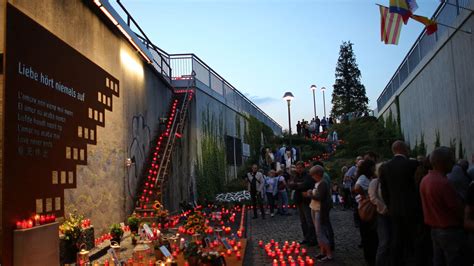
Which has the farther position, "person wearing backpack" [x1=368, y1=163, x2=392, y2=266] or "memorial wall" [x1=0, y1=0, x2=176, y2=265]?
"person wearing backpack" [x1=368, y1=163, x2=392, y2=266]

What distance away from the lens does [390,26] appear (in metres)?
14.0

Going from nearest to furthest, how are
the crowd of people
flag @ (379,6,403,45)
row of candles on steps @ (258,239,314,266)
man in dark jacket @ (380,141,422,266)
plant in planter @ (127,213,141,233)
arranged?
the crowd of people < man in dark jacket @ (380,141,422,266) < row of candles on steps @ (258,239,314,266) < plant in planter @ (127,213,141,233) < flag @ (379,6,403,45)

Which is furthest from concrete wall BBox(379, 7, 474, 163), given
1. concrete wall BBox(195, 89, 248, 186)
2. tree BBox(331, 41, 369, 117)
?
tree BBox(331, 41, 369, 117)

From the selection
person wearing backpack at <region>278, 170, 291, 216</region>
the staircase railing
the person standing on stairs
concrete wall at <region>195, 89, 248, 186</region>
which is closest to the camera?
the staircase railing

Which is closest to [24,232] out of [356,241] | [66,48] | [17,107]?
[17,107]

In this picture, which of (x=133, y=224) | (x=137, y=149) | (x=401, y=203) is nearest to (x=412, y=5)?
(x=401, y=203)

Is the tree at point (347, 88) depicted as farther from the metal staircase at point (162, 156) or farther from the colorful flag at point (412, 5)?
the colorful flag at point (412, 5)

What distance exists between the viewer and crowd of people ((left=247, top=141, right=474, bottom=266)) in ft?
16.0

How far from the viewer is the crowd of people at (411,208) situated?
4.89m

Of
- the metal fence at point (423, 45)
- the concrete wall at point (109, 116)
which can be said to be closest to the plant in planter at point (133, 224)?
the concrete wall at point (109, 116)

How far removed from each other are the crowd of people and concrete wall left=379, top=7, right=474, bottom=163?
144 inches

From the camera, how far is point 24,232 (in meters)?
5.94

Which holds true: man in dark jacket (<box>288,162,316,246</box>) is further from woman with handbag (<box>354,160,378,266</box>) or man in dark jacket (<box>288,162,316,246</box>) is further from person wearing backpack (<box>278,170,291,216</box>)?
person wearing backpack (<box>278,170,291,216</box>)

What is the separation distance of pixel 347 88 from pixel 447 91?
46564mm
